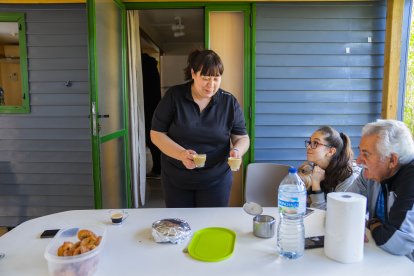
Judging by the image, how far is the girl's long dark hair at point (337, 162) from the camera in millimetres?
1963

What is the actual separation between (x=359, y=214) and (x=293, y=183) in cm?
31

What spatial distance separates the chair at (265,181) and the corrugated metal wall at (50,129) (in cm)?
182

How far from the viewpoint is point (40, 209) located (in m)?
3.57

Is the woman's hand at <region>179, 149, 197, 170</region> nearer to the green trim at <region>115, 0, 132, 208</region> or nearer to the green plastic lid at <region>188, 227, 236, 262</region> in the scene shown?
the green plastic lid at <region>188, 227, 236, 262</region>

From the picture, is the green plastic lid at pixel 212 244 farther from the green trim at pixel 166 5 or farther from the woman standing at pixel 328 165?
the green trim at pixel 166 5

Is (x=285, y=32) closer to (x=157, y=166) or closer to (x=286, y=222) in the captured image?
(x=286, y=222)

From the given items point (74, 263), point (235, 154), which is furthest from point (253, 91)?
point (74, 263)

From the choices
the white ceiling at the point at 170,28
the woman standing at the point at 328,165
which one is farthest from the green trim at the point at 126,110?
the woman standing at the point at 328,165

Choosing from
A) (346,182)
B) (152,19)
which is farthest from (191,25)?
(346,182)

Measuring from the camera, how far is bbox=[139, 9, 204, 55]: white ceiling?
14.8 feet

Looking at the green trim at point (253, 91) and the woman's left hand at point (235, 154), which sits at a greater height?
the green trim at point (253, 91)

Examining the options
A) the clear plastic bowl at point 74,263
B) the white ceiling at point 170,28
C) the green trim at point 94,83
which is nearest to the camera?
the clear plastic bowl at point 74,263

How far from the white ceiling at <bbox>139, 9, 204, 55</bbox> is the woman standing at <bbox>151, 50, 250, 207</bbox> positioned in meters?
2.23

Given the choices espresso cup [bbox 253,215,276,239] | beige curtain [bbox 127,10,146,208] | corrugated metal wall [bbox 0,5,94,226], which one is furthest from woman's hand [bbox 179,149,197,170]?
beige curtain [bbox 127,10,146,208]
